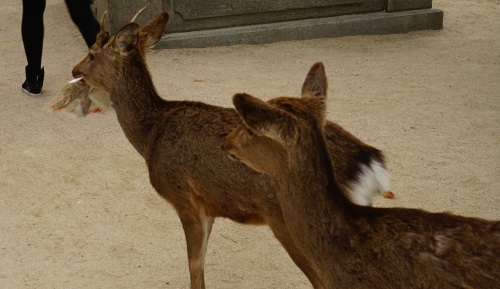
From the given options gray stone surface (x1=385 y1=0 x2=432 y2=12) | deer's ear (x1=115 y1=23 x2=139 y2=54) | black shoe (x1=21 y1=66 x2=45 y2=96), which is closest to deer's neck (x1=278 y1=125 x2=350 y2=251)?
deer's ear (x1=115 y1=23 x2=139 y2=54)

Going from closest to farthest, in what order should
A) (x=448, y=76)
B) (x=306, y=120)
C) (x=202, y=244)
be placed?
(x=306, y=120)
(x=202, y=244)
(x=448, y=76)

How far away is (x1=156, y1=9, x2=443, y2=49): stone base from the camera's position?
9836 millimetres

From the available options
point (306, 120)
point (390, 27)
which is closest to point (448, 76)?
point (390, 27)

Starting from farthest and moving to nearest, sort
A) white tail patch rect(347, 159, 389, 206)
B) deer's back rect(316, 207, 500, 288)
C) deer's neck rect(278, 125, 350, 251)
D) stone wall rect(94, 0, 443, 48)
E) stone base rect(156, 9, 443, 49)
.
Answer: stone base rect(156, 9, 443, 49) → stone wall rect(94, 0, 443, 48) → white tail patch rect(347, 159, 389, 206) → deer's neck rect(278, 125, 350, 251) → deer's back rect(316, 207, 500, 288)

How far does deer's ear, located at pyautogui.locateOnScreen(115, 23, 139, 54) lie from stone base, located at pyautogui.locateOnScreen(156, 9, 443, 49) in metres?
4.66

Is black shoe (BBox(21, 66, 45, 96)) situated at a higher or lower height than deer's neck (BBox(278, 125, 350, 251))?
lower

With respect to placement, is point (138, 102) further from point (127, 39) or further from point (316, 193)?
point (316, 193)

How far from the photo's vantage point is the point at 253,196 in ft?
14.0

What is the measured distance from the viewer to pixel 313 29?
1018 centimetres

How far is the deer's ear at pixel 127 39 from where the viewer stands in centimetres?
494

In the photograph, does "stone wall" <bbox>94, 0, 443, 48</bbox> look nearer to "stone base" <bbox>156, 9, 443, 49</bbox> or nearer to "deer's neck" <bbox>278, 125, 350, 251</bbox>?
"stone base" <bbox>156, 9, 443, 49</bbox>

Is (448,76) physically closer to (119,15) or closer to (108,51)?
(119,15)

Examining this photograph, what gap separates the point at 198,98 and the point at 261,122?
191 inches

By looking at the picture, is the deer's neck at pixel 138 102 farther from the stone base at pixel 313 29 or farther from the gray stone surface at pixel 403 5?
the gray stone surface at pixel 403 5
